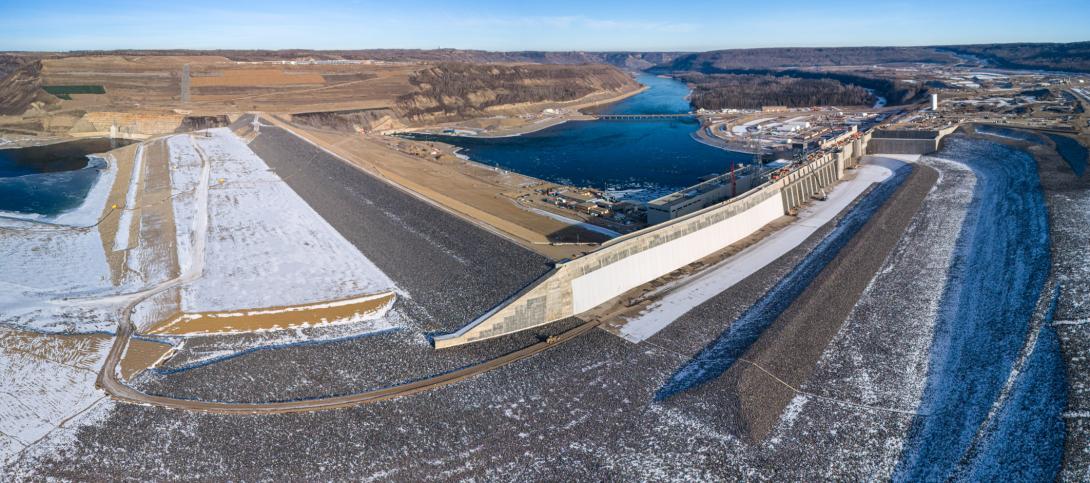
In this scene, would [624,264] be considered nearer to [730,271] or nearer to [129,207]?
[730,271]

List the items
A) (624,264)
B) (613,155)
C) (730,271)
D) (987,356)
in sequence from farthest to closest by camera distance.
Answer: (613,155) < (730,271) < (624,264) < (987,356)

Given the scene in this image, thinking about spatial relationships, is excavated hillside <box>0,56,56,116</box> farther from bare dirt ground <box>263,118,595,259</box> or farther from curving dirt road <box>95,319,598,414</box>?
curving dirt road <box>95,319,598,414</box>

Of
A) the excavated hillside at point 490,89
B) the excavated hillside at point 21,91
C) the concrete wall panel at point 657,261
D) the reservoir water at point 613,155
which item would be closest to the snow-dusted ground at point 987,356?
the concrete wall panel at point 657,261

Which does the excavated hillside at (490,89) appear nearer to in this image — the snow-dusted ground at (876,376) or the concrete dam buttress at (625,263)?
the concrete dam buttress at (625,263)

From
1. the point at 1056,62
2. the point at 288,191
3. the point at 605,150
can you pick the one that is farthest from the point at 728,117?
the point at 1056,62

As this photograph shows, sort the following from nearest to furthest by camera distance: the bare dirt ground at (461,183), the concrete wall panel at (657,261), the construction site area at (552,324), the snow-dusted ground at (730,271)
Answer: the construction site area at (552,324) → the snow-dusted ground at (730,271) → the concrete wall panel at (657,261) → the bare dirt ground at (461,183)

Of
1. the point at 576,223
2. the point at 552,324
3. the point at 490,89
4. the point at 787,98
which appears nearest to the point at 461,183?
the point at 576,223
